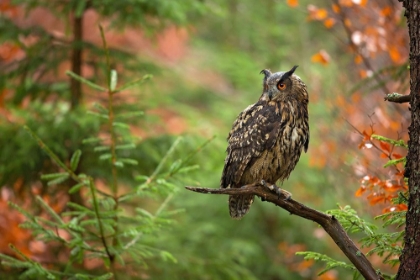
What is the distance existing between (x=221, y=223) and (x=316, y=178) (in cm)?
183

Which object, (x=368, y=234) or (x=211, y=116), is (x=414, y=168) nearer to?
(x=368, y=234)

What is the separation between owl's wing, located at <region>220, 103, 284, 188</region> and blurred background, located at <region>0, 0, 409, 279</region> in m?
0.37

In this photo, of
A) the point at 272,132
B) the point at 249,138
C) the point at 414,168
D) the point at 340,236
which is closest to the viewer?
the point at 414,168

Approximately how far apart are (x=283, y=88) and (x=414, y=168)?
1.65 m

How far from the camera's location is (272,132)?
4215 mm

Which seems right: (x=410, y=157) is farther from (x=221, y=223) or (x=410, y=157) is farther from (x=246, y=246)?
(x=221, y=223)

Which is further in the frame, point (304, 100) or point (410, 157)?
point (304, 100)

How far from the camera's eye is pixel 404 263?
280 cm

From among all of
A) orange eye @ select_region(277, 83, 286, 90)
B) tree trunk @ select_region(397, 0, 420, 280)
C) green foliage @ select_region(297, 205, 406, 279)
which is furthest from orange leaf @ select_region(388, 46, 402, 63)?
tree trunk @ select_region(397, 0, 420, 280)

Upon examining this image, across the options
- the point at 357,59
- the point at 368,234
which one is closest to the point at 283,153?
the point at 368,234

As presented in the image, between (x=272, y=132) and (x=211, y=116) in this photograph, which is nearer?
(x=272, y=132)

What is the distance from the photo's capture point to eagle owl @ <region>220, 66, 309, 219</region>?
4.21 m

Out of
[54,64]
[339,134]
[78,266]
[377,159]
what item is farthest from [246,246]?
[54,64]

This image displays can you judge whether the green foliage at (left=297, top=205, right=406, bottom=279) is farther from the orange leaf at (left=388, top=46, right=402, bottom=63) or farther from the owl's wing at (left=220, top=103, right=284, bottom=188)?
the orange leaf at (left=388, top=46, right=402, bottom=63)
